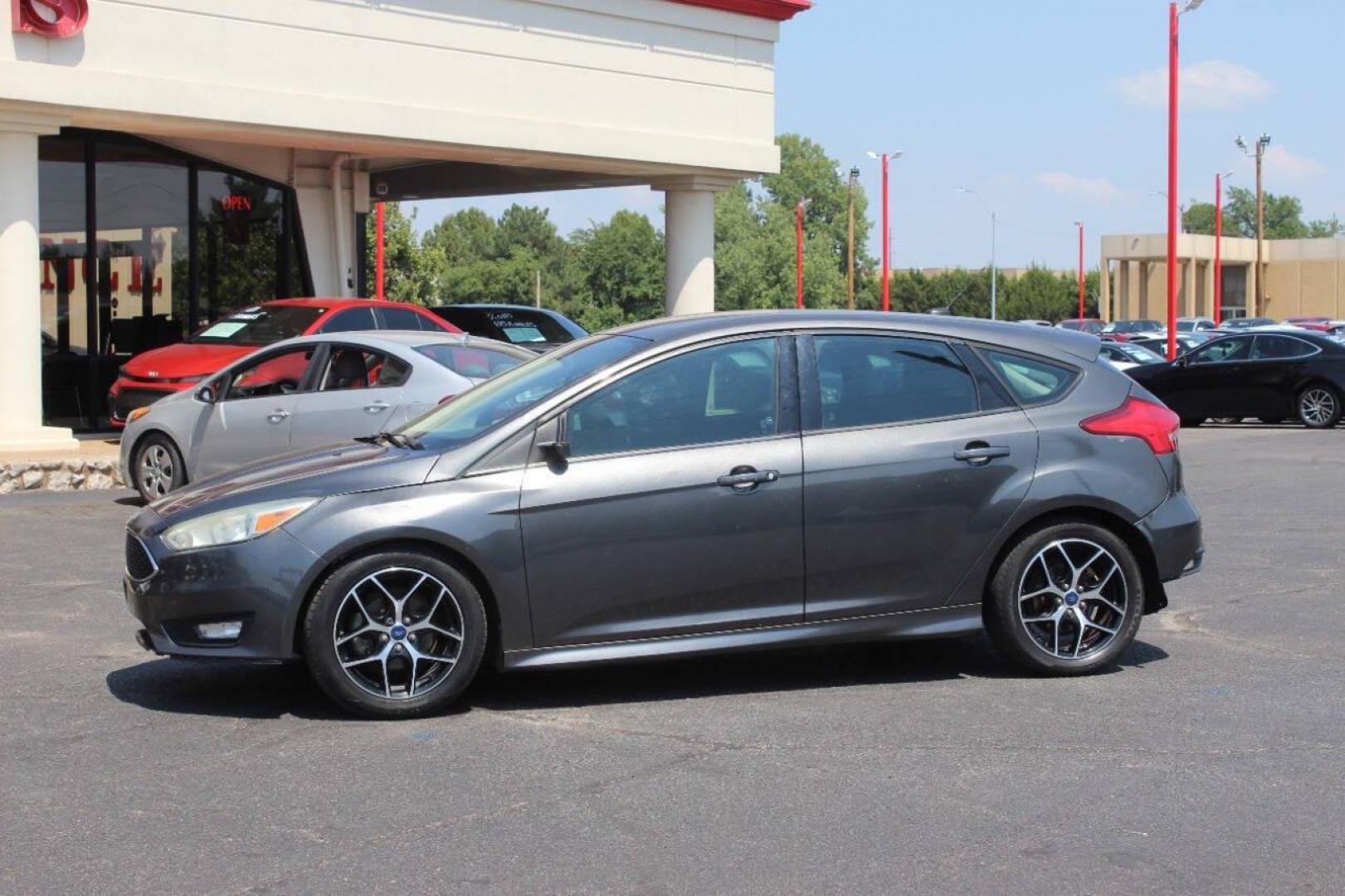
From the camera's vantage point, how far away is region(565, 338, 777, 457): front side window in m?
6.54

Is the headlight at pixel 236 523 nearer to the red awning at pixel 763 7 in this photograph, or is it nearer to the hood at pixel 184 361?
the hood at pixel 184 361

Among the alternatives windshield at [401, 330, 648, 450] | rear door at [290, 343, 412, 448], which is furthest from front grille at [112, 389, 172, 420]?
windshield at [401, 330, 648, 450]

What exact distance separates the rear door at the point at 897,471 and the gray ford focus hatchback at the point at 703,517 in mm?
11

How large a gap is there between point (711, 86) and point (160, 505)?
15874 millimetres

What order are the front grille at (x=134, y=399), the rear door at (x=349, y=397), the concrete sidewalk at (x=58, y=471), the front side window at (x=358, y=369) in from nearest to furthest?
the rear door at (x=349, y=397) < the front side window at (x=358, y=369) < the concrete sidewalk at (x=58, y=471) < the front grille at (x=134, y=399)

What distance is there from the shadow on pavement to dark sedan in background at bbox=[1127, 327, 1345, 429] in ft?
59.4

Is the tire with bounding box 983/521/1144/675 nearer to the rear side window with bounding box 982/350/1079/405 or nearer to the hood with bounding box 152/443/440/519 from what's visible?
the rear side window with bounding box 982/350/1079/405

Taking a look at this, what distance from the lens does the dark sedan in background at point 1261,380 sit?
24.3m

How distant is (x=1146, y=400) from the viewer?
7305mm

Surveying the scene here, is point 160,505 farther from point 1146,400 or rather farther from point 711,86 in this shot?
point 711,86

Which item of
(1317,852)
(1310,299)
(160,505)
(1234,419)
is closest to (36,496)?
(160,505)

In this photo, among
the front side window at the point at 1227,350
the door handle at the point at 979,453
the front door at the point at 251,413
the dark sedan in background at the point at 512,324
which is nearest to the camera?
the door handle at the point at 979,453

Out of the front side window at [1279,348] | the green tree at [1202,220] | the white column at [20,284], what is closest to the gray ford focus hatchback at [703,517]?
the white column at [20,284]

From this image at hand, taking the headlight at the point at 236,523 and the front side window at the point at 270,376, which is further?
the front side window at the point at 270,376
